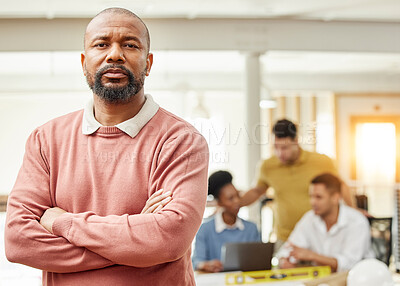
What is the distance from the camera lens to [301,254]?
9.07 feet

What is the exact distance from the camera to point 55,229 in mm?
1126

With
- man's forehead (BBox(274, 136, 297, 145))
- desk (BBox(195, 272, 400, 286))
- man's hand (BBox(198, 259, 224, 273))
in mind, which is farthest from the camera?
man's forehead (BBox(274, 136, 297, 145))

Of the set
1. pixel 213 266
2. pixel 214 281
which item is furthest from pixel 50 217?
pixel 213 266

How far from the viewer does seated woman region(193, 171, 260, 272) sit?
3074 millimetres

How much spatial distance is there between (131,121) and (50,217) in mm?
248

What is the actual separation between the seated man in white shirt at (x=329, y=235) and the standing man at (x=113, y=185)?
5.47 feet

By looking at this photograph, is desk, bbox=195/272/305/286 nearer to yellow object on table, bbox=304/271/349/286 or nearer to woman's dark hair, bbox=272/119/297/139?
yellow object on table, bbox=304/271/349/286

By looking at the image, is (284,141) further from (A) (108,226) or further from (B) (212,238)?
(A) (108,226)

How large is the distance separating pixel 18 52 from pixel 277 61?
3.19 meters

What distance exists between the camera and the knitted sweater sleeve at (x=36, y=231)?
1.10 metres

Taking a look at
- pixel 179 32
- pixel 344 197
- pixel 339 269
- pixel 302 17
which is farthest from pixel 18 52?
pixel 339 269

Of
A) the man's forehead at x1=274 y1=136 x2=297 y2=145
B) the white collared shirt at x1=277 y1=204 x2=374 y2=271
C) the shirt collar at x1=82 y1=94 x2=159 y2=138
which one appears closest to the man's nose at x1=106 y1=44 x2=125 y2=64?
the shirt collar at x1=82 y1=94 x2=159 y2=138

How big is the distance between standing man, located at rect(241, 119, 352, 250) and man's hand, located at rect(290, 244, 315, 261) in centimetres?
78

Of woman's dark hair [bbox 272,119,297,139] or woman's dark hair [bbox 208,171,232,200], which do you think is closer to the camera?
woman's dark hair [bbox 208,171,232,200]
